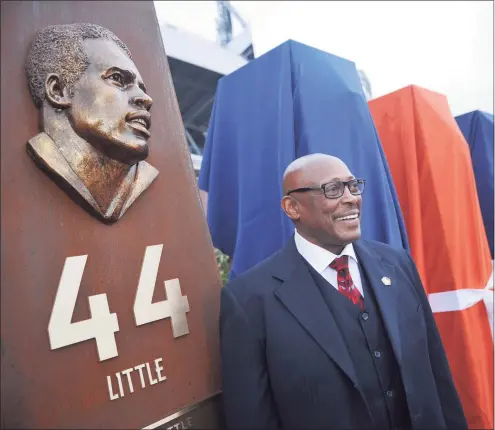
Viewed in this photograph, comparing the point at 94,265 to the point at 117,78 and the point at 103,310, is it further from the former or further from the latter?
the point at 117,78

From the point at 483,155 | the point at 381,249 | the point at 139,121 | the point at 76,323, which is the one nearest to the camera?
→ the point at 76,323

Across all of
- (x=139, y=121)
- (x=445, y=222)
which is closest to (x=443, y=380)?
(x=445, y=222)

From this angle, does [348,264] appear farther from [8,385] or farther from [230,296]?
[8,385]

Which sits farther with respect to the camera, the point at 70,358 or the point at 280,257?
the point at 280,257

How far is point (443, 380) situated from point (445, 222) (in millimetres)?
740

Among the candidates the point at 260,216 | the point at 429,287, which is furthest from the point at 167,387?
the point at 429,287

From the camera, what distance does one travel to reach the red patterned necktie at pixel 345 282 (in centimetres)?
94

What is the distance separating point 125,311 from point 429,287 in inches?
49.8

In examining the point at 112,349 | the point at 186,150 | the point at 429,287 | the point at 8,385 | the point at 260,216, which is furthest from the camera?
the point at 429,287

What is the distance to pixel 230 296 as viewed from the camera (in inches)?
34.1

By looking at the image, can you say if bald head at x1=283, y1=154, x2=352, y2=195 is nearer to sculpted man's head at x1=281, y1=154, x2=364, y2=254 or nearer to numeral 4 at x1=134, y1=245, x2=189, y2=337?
sculpted man's head at x1=281, y1=154, x2=364, y2=254

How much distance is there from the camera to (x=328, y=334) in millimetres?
849

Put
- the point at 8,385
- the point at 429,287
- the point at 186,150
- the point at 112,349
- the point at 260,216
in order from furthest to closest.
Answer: the point at 429,287 → the point at 260,216 → the point at 186,150 → the point at 112,349 → the point at 8,385

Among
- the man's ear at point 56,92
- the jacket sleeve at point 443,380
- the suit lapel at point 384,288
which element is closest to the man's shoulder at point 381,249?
the suit lapel at point 384,288
